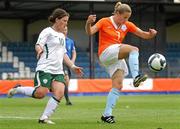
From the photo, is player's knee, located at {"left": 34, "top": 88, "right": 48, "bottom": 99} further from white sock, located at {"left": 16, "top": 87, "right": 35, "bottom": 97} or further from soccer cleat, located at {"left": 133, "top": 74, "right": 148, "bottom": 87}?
soccer cleat, located at {"left": 133, "top": 74, "right": 148, "bottom": 87}

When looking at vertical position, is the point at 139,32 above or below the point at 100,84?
above

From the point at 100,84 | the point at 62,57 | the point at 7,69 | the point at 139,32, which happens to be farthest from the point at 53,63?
the point at 7,69

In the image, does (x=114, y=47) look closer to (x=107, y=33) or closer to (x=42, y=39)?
(x=107, y=33)

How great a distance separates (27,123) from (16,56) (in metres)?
28.5

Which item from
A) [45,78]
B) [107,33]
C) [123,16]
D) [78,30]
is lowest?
[45,78]

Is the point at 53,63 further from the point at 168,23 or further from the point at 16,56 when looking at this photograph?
the point at 168,23

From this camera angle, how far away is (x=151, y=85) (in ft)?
99.0

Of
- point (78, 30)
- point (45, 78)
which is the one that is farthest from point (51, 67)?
point (78, 30)

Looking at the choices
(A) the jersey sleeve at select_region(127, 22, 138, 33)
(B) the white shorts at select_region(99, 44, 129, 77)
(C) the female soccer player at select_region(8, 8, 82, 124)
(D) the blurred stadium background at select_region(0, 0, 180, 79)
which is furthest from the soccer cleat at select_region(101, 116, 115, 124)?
(D) the blurred stadium background at select_region(0, 0, 180, 79)

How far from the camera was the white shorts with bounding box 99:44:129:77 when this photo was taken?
1016 centimetres

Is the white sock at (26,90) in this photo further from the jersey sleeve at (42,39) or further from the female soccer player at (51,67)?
the jersey sleeve at (42,39)

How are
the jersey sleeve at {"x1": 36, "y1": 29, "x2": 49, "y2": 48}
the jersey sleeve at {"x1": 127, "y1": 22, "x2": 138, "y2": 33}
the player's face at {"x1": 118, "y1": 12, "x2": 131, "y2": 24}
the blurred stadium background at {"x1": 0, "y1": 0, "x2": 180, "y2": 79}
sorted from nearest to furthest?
the jersey sleeve at {"x1": 36, "y1": 29, "x2": 49, "y2": 48} → the player's face at {"x1": 118, "y1": 12, "x2": 131, "y2": 24} → the jersey sleeve at {"x1": 127, "y1": 22, "x2": 138, "y2": 33} → the blurred stadium background at {"x1": 0, "y1": 0, "x2": 180, "y2": 79}

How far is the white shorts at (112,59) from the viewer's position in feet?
33.3

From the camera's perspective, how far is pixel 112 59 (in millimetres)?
10195
